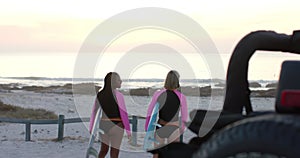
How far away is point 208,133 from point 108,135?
5.60m

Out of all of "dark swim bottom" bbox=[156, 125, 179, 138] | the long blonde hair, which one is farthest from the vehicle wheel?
the long blonde hair

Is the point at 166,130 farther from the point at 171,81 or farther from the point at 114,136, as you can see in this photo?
the point at 114,136

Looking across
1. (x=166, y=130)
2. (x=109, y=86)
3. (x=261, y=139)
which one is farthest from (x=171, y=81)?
(x=261, y=139)

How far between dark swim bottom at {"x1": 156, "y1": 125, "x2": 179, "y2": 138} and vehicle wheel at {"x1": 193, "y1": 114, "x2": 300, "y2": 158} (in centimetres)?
580

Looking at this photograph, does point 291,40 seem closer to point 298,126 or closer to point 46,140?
point 298,126

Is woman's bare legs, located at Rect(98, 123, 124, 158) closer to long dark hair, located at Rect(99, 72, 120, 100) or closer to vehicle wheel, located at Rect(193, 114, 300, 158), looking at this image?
long dark hair, located at Rect(99, 72, 120, 100)

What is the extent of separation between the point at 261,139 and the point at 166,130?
6263 millimetres

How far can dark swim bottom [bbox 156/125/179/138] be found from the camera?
8017 mm

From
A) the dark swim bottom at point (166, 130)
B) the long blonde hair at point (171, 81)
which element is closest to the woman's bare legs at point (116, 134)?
the dark swim bottom at point (166, 130)

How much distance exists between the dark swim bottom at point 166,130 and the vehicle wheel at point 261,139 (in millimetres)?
5799

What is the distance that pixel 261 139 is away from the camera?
201 cm

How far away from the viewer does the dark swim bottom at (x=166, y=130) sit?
8017 millimetres

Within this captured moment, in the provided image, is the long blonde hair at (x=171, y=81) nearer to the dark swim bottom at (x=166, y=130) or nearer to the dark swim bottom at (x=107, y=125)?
the dark swim bottom at (x=166, y=130)

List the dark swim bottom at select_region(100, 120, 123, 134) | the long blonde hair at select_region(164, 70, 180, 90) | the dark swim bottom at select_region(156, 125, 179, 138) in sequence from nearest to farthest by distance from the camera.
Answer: the dark swim bottom at select_region(156, 125, 179, 138) < the long blonde hair at select_region(164, 70, 180, 90) < the dark swim bottom at select_region(100, 120, 123, 134)
